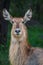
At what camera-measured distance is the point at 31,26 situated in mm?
22297

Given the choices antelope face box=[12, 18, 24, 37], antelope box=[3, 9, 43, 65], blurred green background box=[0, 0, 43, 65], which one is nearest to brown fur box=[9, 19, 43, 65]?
antelope box=[3, 9, 43, 65]

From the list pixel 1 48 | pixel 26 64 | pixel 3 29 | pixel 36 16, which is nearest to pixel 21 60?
pixel 26 64

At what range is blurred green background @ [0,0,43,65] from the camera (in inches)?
519

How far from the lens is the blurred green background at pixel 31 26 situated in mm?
13172

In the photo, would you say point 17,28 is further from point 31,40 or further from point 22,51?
point 31,40

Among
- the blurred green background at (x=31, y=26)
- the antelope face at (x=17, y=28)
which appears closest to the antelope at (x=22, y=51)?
the antelope face at (x=17, y=28)

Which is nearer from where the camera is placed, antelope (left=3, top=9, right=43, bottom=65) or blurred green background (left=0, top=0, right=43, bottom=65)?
antelope (left=3, top=9, right=43, bottom=65)

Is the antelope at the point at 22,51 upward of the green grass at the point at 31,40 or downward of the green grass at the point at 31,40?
upward

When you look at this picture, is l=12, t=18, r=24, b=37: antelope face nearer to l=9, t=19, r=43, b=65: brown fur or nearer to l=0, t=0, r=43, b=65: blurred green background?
l=9, t=19, r=43, b=65: brown fur

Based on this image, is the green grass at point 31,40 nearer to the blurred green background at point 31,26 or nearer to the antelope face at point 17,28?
the blurred green background at point 31,26

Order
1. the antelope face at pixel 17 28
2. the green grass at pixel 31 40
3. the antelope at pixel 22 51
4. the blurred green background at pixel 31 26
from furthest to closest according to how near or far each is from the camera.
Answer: the blurred green background at pixel 31 26
the green grass at pixel 31 40
the antelope at pixel 22 51
the antelope face at pixel 17 28

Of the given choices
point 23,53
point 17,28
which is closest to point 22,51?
point 23,53

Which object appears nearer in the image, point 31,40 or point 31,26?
point 31,40

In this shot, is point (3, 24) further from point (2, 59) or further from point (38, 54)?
point (38, 54)
